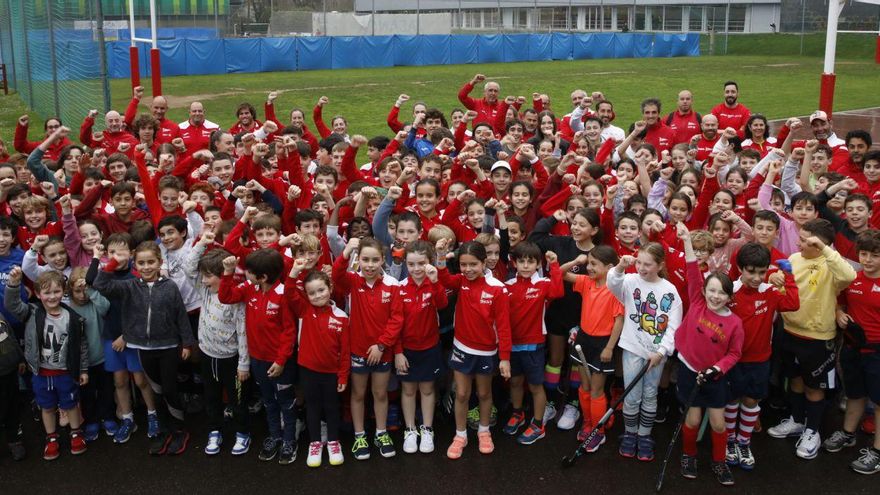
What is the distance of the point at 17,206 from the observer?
7.35 metres

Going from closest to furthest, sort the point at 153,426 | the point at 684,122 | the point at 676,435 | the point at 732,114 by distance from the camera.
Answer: the point at 676,435
the point at 153,426
the point at 684,122
the point at 732,114

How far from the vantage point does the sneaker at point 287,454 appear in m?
5.74

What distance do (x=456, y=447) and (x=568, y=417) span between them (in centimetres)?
97

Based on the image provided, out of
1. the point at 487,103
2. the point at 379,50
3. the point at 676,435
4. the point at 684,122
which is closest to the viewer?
the point at 676,435

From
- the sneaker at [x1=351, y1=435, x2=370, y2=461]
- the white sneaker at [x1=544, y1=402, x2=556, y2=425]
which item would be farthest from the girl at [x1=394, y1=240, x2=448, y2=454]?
the white sneaker at [x1=544, y1=402, x2=556, y2=425]

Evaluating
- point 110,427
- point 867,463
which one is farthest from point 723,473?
point 110,427

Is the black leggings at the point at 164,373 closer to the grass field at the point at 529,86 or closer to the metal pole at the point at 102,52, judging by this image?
the metal pole at the point at 102,52

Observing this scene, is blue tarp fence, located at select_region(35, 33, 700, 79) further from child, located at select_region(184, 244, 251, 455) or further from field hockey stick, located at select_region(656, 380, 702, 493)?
field hockey stick, located at select_region(656, 380, 702, 493)

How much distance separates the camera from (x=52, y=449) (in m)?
5.82

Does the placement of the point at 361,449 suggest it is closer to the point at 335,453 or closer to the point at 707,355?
the point at 335,453

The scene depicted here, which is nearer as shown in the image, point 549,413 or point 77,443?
point 77,443

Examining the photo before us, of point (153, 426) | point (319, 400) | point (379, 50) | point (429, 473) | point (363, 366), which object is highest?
point (379, 50)

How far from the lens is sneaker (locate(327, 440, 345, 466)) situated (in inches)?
225

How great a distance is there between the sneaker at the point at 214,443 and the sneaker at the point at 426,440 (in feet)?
4.87
